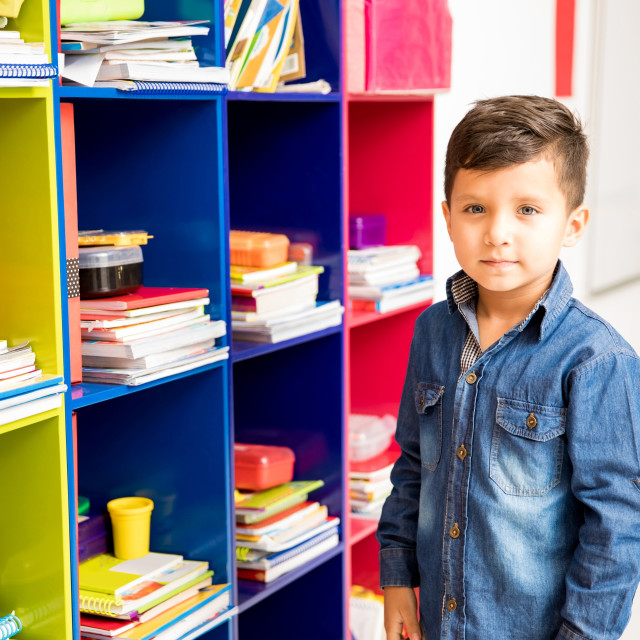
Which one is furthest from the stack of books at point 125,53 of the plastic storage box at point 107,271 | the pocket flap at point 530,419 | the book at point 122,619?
the book at point 122,619

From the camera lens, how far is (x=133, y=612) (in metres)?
1.57

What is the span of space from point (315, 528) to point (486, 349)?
2.81ft

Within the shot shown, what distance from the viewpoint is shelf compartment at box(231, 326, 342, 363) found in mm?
1782

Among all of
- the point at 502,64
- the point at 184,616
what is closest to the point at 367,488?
the point at 184,616

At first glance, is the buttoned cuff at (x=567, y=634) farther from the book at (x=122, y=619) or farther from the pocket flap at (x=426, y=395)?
the book at (x=122, y=619)

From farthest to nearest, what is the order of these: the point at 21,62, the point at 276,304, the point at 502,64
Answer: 1. the point at 502,64
2. the point at 276,304
3. the point at 21,62

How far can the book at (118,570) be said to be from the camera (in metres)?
1.59

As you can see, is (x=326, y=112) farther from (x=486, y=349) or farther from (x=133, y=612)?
(x=133, y=612)

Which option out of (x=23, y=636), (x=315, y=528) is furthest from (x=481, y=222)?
(x=315, y=528)

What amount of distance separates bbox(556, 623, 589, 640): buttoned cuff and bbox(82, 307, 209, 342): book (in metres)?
0.72

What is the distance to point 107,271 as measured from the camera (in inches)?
60.2

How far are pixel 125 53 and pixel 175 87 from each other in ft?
0.32

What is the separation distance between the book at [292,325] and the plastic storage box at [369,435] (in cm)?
46

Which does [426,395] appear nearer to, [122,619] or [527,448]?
[527,448]
